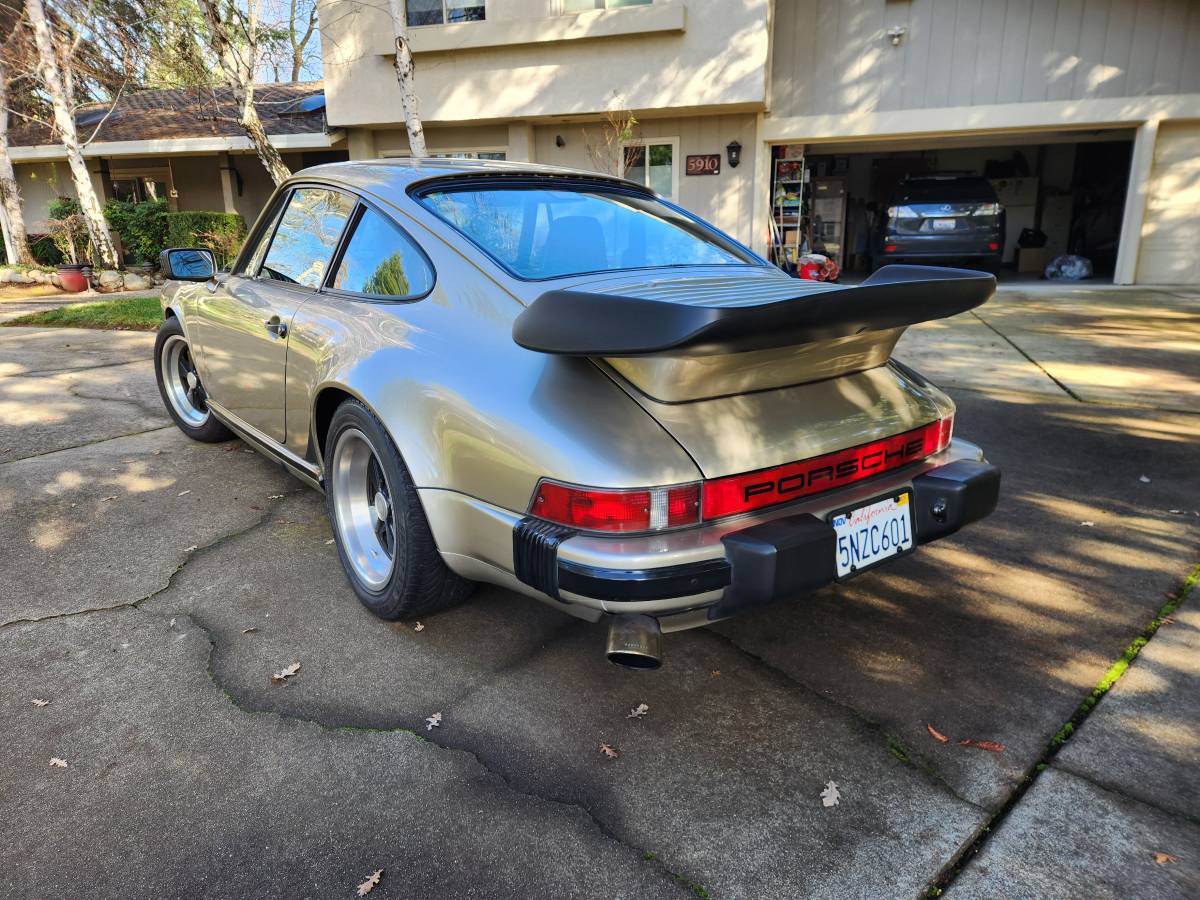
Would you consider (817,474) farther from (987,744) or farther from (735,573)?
(987,744)

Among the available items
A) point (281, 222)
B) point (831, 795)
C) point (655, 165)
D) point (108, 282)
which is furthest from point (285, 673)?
point (108, 282)

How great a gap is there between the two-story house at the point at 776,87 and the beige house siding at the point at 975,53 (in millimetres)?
22

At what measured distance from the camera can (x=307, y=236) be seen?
3.42 metres

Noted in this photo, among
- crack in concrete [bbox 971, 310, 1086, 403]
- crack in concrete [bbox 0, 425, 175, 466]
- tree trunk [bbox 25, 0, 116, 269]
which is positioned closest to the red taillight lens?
crack in concrete [bbox 971, 310, 1086, 403]

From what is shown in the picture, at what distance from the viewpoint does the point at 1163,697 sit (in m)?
2.40

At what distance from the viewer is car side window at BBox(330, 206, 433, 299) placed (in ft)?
8.80

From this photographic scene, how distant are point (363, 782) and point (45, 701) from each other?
3.73 feet

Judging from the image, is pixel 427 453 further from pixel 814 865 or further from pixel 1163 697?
pixel 1163 697

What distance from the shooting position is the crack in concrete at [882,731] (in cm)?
206

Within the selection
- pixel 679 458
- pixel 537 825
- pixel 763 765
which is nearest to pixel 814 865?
pixel 763 765

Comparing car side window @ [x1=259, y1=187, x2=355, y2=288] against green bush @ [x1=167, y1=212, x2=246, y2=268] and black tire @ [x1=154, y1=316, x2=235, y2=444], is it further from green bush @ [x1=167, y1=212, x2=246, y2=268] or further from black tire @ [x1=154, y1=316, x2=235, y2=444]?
green bush @ [x1=167, y1=212, x2=246, y2=268]

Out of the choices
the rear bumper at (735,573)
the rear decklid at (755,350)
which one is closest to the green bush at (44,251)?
the rear decklid at (755,350)

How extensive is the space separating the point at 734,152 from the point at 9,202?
44.7 ft

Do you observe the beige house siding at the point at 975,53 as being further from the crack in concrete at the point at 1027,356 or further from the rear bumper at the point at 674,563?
the rear bumper at the point at 674,563
